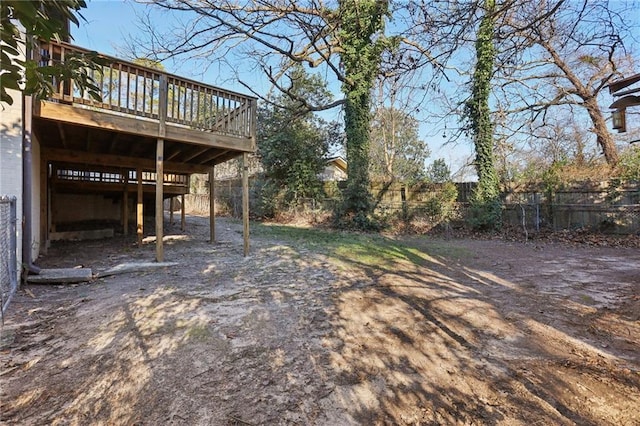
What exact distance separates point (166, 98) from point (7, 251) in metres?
2.99

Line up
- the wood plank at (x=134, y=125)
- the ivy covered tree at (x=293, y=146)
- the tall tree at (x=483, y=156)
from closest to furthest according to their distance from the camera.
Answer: the wood plank at (x=134, y=125) → the tall tree at (x=483, y=156) → the ivy covered tree at (x=293, y=146)

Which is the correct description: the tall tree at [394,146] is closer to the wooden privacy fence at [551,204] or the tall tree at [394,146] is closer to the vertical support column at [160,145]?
the wooden privacy fence at [551,204]

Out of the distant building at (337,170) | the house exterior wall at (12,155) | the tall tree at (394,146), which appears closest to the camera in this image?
the house exterior wall at (12,155)

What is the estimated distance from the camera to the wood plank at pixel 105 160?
6305mm

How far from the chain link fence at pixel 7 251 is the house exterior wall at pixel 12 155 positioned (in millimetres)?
253

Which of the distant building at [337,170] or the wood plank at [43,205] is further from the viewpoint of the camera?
the distant building at [337,170]

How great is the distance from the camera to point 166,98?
17.2 feet

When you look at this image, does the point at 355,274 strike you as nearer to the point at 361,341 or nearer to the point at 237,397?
the point at 361,341

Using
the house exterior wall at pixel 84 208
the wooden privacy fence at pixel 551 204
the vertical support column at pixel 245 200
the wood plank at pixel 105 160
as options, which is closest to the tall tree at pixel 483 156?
the wooden privacy fence at pixel 551 204

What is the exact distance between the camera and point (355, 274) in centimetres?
507

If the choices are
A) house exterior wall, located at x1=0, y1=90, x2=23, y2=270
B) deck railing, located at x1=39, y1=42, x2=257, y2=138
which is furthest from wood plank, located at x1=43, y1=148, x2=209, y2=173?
house exterior wall, located at x1=0, y1=90, x2=23, y2=270

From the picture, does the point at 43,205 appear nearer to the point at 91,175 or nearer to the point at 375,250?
the point at 91,175

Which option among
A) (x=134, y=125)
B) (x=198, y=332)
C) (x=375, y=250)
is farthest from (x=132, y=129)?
(x=375, y=250)

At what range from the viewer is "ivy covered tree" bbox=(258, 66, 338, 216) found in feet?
46.5
